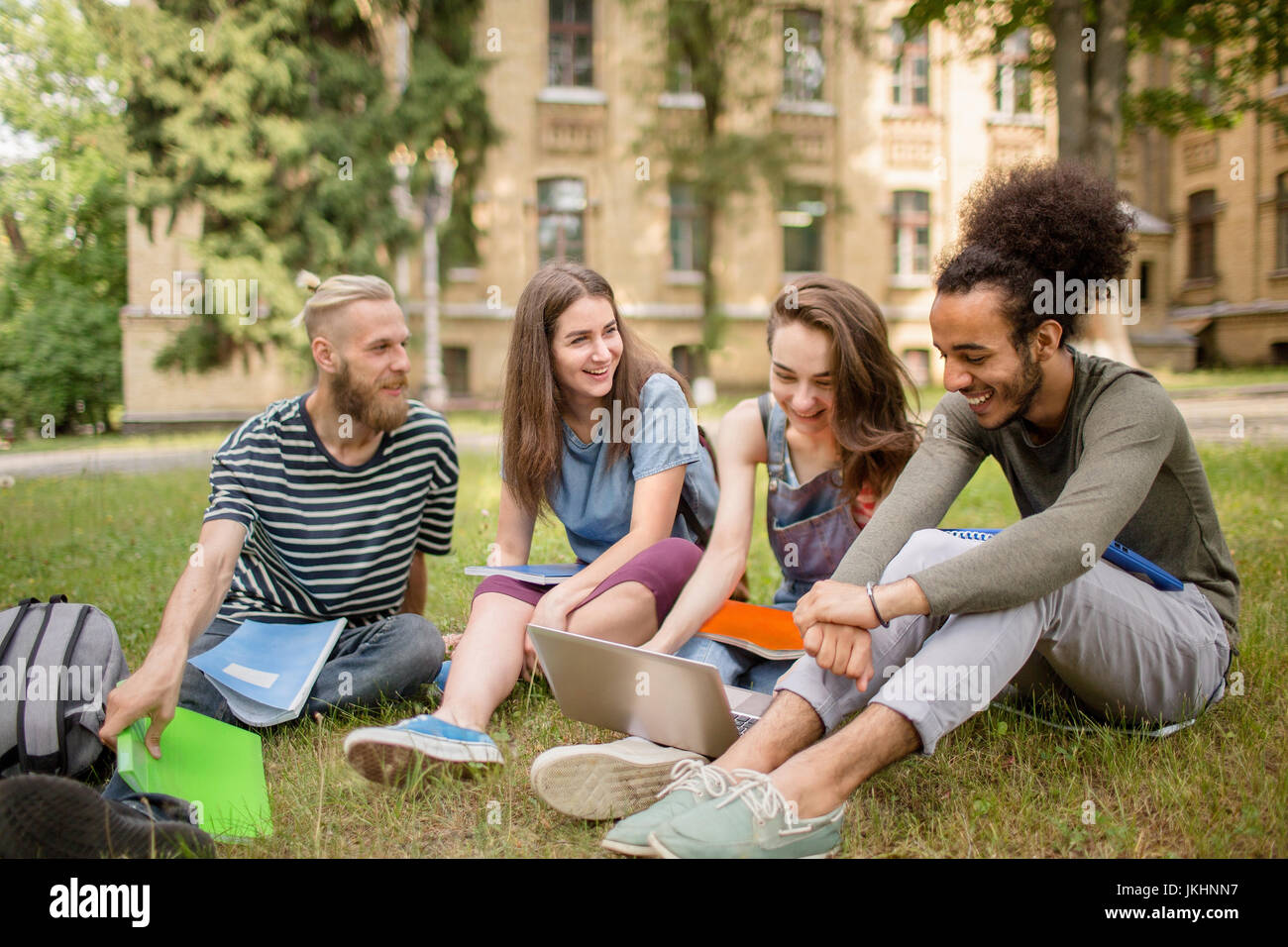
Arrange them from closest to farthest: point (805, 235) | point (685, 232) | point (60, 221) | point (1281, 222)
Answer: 1. point (60, 221)
2. point (685, 232)
3. point (1281, 222)
4. point (805, 235)

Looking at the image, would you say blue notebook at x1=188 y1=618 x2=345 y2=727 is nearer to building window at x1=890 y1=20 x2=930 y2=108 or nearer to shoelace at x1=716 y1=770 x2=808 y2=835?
shoelace at x1=716 y1=770 x2=808 y2=835

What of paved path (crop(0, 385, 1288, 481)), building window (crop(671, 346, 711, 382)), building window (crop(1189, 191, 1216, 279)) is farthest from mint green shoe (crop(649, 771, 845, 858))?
building window (crop(1189, 191, 1216, 279))

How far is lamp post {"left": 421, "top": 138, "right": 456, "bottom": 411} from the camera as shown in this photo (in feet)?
48.6

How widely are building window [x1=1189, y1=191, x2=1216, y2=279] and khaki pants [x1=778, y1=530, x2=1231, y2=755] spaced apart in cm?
2293

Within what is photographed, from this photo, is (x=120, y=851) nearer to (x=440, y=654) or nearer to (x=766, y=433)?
(x=440, y=654)


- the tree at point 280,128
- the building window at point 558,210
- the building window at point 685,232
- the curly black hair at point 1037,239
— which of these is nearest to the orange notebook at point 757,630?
the curly black hair at point 1037,239

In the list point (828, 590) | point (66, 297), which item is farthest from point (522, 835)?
point (66, 297)

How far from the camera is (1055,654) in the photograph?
7.32 ft

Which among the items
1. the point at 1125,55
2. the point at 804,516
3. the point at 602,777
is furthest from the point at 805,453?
the point at 1125,55

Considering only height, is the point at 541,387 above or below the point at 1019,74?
below

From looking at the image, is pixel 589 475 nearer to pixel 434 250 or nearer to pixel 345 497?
pixel 345 497

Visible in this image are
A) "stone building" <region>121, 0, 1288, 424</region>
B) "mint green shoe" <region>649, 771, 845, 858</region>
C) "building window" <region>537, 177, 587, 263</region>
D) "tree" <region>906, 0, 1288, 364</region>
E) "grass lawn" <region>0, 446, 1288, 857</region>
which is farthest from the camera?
"building window" <region>537, 177, 587, 263</region>

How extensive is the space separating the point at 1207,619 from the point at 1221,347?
22.3 m

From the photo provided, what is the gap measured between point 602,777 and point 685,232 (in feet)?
60.1
